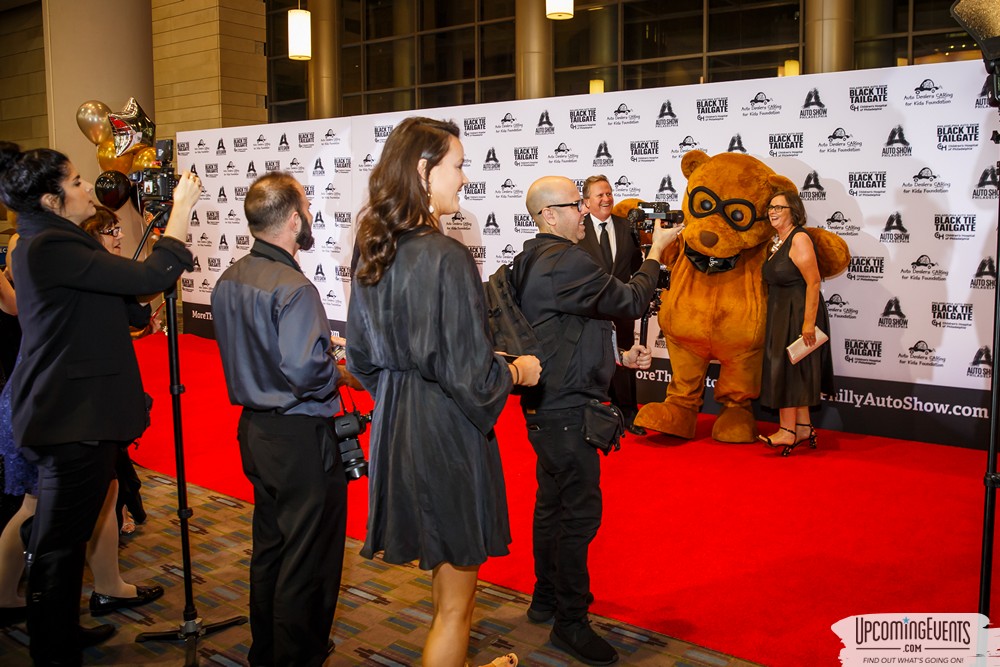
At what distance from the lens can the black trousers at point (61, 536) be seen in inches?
106

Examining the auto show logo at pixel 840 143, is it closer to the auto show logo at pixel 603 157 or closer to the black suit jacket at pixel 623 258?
the black suit jacket at pixel 623 258

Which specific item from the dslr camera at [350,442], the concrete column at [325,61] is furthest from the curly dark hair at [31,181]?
the concrete column at [325,61]

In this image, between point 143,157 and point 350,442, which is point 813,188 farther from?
point 143,157

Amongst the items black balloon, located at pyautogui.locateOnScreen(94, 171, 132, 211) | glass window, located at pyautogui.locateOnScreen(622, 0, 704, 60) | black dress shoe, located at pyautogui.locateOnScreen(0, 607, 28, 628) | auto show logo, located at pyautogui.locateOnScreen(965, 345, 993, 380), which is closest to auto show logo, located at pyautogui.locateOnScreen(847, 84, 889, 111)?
auto show logo, located at pyautogui.locateOnScreen(965, 345, 993, 380)

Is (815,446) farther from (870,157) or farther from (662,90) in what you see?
(662,90)

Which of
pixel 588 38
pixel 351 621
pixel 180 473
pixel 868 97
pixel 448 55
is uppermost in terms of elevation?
pixel 448 55

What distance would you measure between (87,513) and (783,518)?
324cm

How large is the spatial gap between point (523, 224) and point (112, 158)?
14.6ft

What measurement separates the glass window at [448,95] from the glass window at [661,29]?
2.65 metres

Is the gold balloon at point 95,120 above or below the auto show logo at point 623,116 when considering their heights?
above

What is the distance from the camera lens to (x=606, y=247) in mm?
5984

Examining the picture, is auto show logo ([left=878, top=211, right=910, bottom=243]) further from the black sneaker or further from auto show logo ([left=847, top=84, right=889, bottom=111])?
the black sneaker

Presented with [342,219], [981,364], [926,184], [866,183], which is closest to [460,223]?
[342,219]

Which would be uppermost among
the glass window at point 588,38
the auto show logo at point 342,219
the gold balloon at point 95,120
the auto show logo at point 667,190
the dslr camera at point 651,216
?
the glass window at point 588,38
